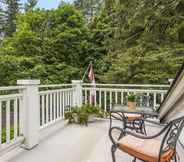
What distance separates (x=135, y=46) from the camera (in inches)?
347

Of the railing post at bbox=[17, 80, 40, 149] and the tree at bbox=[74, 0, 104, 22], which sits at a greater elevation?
the tree at bbox=[74, 0, 104, 22]

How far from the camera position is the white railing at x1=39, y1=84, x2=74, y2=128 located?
170 inches

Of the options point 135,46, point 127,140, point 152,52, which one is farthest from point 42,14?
point 127,140

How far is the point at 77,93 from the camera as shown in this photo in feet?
19.4

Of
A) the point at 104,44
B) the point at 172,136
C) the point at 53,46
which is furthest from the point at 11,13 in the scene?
the point at 172,136

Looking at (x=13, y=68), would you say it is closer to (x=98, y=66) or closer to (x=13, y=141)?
(x=98, y=66)

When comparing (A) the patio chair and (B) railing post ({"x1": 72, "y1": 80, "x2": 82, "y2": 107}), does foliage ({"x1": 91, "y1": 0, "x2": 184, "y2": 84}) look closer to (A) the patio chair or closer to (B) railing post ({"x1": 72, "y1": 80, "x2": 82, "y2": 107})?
(B) railing post ({"x1": 72, "y1": 80, "x2": 82, "y2": 107})

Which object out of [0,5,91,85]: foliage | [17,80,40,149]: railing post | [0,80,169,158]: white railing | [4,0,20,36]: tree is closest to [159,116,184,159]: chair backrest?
[0,80,169,158]: white railing

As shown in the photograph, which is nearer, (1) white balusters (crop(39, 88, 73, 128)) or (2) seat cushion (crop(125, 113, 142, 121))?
(2) seat cushion (crop(125, 113, 142, 121))

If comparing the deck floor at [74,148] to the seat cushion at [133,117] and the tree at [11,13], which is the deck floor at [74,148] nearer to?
the seat cushion at [133,117]

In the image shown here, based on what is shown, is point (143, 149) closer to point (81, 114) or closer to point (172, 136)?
point (172, 136)

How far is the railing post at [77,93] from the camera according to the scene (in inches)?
231

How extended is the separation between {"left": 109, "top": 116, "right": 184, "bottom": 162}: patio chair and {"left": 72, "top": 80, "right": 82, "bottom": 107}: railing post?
3.37 meters

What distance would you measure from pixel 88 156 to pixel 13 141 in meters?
1.12
